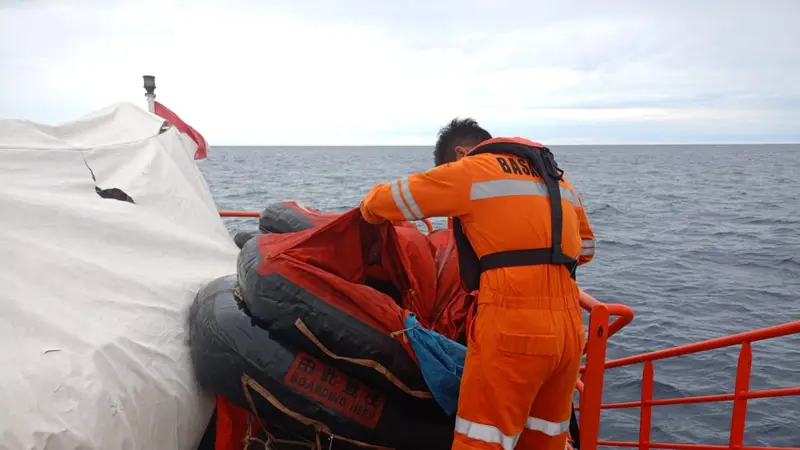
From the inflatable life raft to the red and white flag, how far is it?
4.02m

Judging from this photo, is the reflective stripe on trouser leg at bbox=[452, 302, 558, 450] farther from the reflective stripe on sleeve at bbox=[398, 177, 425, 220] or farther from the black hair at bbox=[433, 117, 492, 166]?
the black hair at bbox=[433, 117, 492, 166]

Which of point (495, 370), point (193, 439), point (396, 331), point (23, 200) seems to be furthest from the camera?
point (23, 200)

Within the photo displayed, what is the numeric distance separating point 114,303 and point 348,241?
1204 millimetres

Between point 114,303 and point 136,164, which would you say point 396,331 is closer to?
point 114,303

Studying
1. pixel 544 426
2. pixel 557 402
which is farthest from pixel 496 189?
pixel 544 426

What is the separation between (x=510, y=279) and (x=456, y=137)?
3.08ft

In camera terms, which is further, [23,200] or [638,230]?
[638,230]

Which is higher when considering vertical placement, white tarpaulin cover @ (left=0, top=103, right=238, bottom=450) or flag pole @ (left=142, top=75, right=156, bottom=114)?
flag pole @ (left=142, top=75, right=156, bottom=114)

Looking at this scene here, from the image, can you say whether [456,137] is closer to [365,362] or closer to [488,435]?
[365,362]

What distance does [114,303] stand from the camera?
312 cm

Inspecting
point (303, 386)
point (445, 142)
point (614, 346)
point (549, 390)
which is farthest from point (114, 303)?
point (614, 346)

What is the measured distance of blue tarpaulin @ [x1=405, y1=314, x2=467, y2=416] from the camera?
9.26 ft

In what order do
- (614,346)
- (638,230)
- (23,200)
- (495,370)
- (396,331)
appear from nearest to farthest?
(495,370), (396,331), (23,200), (614,346), (638,230)

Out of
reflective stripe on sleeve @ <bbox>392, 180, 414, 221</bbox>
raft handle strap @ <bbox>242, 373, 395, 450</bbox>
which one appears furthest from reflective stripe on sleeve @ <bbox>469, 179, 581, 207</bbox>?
raft handle strap @ <bbox>242, 373, 395, 450</bbox>
